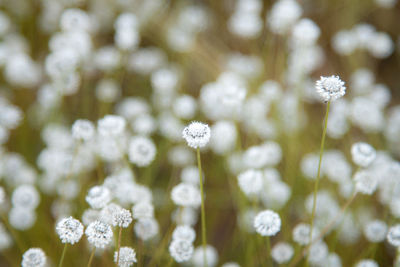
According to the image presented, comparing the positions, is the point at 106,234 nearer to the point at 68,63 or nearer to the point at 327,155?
the point at 68,63

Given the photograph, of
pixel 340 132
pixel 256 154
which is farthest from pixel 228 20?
pixel 256 154

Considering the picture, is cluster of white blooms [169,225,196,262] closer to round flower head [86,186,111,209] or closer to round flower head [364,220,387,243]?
round flower head [86,186,111,209]

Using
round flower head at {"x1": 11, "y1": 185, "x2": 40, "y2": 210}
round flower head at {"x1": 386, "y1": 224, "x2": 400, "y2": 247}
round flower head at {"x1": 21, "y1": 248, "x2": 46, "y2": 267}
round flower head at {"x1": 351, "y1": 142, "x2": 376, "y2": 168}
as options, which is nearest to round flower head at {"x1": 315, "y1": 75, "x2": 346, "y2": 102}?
round flower head at {"x1": 351, "y1": 142, "x2": 376, "y2": 168}

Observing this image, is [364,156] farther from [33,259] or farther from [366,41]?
[33,259]

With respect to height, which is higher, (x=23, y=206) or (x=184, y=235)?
(x=23, y=206)

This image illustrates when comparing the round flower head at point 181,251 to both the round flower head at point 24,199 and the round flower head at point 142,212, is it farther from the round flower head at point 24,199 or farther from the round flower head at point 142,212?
the round flower head at point 24,199

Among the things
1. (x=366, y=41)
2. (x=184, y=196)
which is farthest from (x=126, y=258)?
(x=366, y=41)
